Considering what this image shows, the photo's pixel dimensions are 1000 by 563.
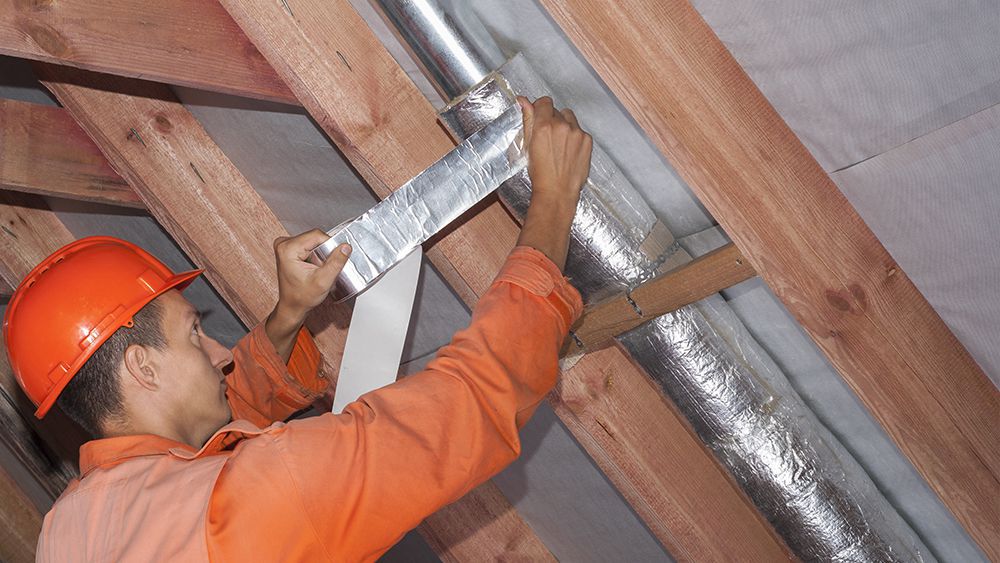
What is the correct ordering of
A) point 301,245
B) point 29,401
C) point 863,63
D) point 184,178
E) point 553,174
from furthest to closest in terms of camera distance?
point 29,401 → point 184,178 → point 301,245 → point 553,174 → point 863,63

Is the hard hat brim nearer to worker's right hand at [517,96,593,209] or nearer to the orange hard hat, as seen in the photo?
the orange hard hat

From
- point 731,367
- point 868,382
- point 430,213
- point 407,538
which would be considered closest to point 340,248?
point 430,213

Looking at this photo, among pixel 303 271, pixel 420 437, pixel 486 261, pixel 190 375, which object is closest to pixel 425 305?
pixel 486 261

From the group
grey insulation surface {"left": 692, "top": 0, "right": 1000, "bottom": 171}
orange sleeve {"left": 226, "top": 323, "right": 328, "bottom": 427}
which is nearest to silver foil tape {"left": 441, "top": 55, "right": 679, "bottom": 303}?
grey insulation surface {"left": 692, "top": 0, "right": 1000, "bottom": 171}

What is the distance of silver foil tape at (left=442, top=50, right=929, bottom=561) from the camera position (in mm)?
1672

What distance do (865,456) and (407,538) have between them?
1.76m

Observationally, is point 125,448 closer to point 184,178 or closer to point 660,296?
point 660,296

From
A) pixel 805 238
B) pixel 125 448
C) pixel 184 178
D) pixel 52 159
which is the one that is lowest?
pixel 805 238

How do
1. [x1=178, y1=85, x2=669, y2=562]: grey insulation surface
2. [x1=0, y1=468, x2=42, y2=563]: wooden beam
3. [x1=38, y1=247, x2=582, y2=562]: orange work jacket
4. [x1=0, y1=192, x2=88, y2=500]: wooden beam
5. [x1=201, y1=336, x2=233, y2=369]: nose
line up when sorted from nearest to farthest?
[x1=38, y1=247, x2=582, y2=562]: orange work jacket, [x1=201, y1=336, x2=233, y2=369]: nose, [x1=178, y1=85, x2=669, y2=562]: grey insulation surface, [x1=0, y1=192, x2=88, y2=500]: wooden beam, [x1=0, y1=468, x2=42, y2=563]: wooden beam

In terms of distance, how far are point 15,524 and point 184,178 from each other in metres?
1.58

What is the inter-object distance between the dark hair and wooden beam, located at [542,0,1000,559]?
30.9 inches

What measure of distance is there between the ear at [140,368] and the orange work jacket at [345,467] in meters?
0.10

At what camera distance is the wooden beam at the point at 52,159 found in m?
2.40

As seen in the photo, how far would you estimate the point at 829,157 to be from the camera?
1.44 m
